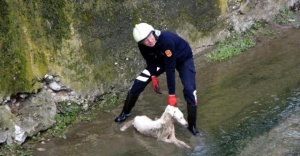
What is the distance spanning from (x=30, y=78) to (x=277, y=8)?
6506 millimetres

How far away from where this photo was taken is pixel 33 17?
6770 mm

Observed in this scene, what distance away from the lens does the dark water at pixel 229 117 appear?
20.6 ft

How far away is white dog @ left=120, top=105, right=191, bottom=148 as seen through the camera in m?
6.21

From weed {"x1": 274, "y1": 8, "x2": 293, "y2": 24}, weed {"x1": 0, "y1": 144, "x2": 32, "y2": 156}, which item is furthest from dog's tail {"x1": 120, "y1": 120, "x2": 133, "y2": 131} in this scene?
weed {"x1": 274, "y1": 8, "x2": 293, "y2": 24}

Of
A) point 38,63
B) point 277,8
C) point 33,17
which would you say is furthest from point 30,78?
point 277,8

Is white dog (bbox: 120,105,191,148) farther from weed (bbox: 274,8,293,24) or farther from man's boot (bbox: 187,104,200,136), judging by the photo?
weed (bbox: 274,8,293,24)

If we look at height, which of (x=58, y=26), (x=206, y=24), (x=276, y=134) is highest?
(x=58, y=26)

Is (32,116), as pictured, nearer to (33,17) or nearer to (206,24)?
(33,17)

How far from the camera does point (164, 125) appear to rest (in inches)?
247

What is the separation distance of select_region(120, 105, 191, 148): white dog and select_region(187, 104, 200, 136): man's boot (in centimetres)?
8

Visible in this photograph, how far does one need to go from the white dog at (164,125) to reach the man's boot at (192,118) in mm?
79

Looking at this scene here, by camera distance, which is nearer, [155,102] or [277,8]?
[155,102]

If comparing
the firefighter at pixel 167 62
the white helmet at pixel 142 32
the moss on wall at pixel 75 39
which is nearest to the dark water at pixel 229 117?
the firefighter at pixel 167 62

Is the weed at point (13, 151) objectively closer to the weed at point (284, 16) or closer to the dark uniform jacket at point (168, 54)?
the dark uniform jacket at point (168, 54)
